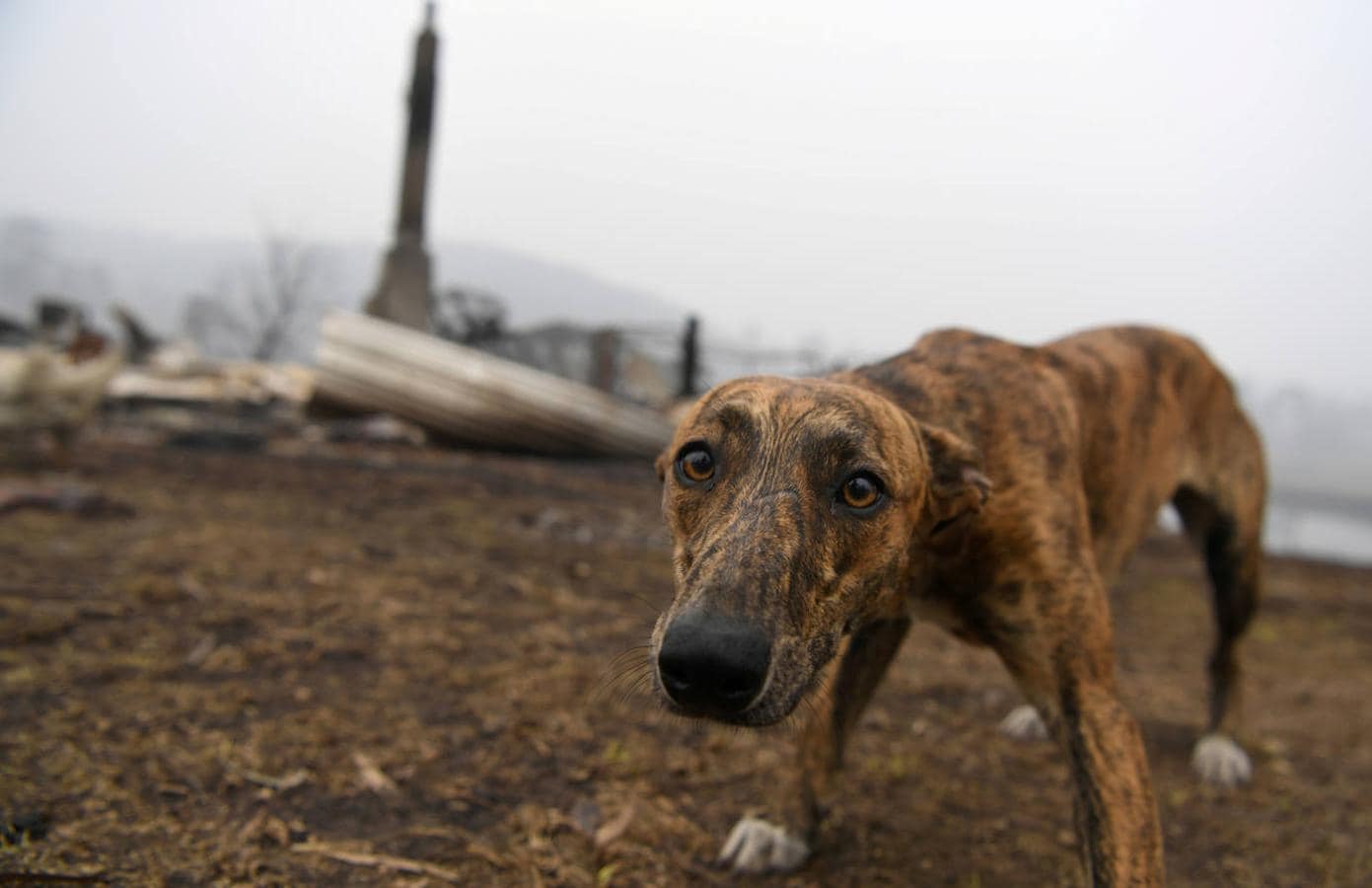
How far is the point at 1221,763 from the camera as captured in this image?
393 cm

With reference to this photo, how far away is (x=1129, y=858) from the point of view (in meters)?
2.25

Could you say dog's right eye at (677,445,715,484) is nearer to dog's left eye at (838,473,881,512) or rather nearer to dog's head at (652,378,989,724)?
dog's head at (652,378,989,724)

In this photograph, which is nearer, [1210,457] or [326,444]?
[1210,457]

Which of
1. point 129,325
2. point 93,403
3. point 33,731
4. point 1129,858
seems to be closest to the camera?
point 1129,858

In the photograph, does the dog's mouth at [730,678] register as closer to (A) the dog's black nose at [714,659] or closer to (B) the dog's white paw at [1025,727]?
(A) the dog's black nose at [714,659]

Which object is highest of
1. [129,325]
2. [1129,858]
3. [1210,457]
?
[1210,457]

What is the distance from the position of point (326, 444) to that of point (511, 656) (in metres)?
6.21

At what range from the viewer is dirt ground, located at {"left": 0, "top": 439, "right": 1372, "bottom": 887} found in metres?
2.63

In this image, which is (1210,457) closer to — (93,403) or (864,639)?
(864,639)

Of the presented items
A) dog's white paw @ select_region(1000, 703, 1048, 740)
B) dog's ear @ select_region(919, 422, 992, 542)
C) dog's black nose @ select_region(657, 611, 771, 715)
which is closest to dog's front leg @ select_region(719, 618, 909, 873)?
dog's ear @ select_region(919, 422, 992, 542)

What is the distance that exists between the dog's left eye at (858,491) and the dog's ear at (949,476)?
0.30m

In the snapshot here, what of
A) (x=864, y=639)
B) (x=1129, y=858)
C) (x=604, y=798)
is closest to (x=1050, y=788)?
(x=864, y=639)

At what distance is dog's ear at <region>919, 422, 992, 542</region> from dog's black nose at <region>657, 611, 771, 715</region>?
82cm

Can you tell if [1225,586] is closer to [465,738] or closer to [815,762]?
[815,762]
